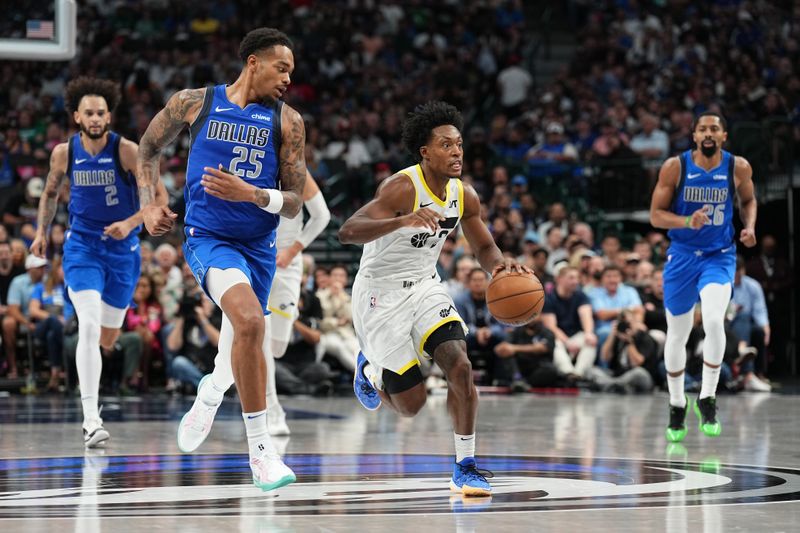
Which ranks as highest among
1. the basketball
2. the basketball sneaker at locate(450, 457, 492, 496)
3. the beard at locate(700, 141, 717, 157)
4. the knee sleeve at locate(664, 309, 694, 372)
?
the beard at locate(700, 141, 717, 157)

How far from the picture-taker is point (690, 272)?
9320mm

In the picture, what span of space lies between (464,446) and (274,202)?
1496 mm

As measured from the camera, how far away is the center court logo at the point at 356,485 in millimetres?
5758

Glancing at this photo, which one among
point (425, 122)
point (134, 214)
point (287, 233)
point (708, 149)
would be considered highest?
point (708, 149)

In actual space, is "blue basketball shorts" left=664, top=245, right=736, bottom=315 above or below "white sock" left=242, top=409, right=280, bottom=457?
above

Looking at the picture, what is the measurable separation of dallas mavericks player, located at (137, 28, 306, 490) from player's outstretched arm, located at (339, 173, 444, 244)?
0.31m

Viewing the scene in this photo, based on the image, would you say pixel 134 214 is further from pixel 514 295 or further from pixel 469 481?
pixel 469 481

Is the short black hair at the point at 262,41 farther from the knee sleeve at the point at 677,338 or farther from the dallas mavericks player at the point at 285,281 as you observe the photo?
the knee sleeve at the point at 677,338

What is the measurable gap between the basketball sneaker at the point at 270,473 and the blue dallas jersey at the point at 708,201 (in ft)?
14.5

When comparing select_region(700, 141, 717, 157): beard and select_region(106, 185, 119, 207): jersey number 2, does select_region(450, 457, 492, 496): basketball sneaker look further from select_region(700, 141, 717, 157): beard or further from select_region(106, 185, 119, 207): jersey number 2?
select_region(700, 141, 717, 157): beard

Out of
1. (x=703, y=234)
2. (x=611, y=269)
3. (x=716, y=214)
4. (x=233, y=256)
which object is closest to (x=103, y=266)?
(x=233, y=256)

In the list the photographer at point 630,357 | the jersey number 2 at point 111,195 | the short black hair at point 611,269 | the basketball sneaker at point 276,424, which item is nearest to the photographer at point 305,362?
the photographer at point 630,357

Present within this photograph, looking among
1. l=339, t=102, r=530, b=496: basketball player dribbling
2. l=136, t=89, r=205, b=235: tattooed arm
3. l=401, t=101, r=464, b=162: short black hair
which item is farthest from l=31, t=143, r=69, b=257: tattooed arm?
l=401, t=101, r=464, b=162: short black hair

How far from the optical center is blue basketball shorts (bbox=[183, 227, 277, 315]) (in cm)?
630
